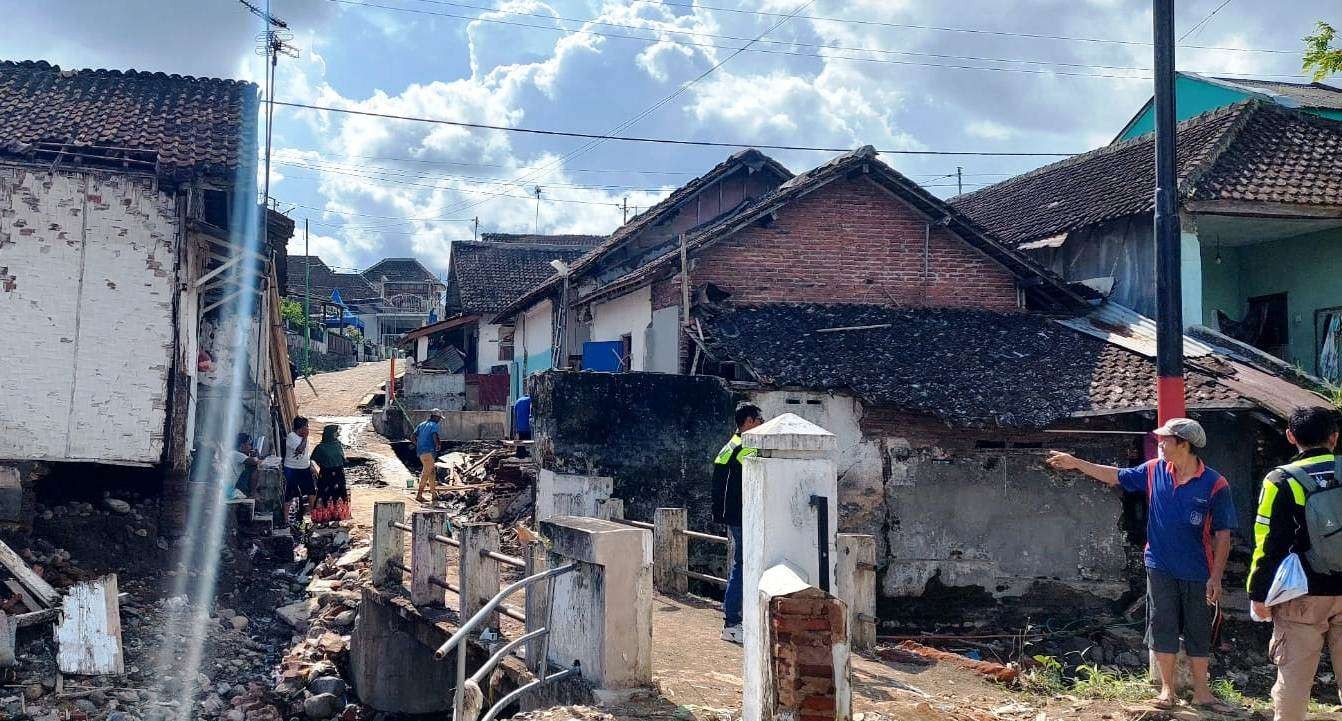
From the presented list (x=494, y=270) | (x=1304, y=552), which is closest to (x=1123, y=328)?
(x=1304, y=552)

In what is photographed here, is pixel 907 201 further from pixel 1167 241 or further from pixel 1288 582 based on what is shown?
pixel 1288 582

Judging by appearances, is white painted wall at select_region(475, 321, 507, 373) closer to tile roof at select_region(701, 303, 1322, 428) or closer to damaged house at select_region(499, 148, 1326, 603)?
damaged house at select_region(499, 148, 1326, 603)

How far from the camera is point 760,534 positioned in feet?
15.6

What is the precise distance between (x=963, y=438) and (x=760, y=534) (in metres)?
8.39

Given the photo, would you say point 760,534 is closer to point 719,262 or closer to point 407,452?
point 719,262

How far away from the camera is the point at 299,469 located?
14.6m

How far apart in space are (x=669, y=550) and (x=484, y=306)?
21.2 metres

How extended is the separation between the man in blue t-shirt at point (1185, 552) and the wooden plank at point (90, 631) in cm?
831

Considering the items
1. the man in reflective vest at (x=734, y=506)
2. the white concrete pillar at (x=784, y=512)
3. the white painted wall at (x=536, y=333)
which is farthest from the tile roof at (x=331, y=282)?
the white concrete pillar at (x=784, y=512)

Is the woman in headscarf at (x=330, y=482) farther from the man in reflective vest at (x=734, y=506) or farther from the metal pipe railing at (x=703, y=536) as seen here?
the man in reflective vest at (x=734, y=506)

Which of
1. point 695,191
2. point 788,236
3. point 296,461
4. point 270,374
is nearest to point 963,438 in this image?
point 788,236

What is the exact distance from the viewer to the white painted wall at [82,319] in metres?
11.6

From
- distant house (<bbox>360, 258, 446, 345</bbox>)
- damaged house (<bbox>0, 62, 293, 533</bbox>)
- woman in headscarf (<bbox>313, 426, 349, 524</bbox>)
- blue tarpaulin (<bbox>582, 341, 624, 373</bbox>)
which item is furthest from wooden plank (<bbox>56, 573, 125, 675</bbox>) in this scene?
distant house (<bbox>360, 258, 446, 345</bbox>)

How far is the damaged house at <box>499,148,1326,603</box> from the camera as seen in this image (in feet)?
37.0
